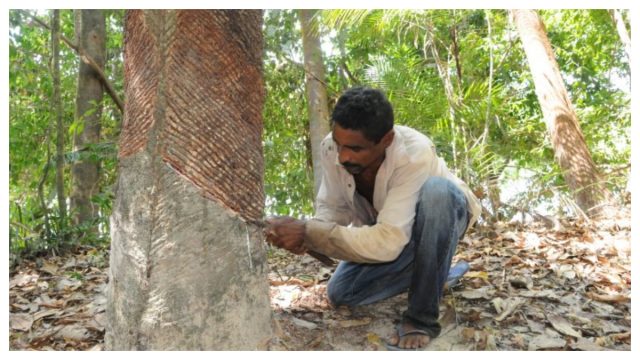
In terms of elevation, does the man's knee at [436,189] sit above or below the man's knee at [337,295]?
above

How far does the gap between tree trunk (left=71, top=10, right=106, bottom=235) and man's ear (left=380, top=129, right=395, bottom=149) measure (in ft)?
12.2

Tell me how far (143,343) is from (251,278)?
16.6 inches

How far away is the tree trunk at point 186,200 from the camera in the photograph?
1979mm

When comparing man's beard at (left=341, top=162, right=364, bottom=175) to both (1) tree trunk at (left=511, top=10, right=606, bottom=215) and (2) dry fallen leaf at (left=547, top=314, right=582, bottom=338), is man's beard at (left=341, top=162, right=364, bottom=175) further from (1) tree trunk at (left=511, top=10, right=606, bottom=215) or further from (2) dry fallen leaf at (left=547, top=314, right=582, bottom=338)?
(1) tree trunk at (left=511, top=10, right=606, bottom=215)

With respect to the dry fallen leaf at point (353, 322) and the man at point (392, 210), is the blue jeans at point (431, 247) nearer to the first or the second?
the man at point (392, 210)

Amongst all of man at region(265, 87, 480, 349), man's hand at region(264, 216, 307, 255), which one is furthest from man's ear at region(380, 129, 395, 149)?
man's hand at region(264, 216, 307, 255)

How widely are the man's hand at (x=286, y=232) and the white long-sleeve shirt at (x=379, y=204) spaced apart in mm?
37

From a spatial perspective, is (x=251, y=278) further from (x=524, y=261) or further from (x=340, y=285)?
(x=524, y=261)

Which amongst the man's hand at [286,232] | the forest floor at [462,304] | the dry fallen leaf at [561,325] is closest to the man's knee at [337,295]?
the forest floor at [462,304]

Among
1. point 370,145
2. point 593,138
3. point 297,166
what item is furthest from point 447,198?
point 593,138

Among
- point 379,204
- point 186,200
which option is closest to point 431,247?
point 379,204

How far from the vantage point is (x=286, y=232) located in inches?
94.7

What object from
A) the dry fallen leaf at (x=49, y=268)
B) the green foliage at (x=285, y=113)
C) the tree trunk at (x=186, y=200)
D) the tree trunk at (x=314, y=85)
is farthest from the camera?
the green foliage at (x=285, y=113)

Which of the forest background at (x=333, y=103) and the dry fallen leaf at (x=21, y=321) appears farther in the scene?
the forest background at (x=333, y=103)
